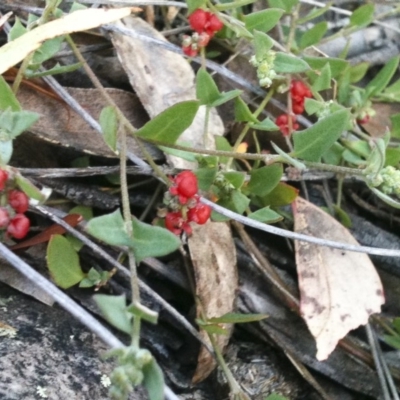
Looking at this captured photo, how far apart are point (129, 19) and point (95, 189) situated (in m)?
0.51

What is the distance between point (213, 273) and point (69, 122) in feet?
1.65

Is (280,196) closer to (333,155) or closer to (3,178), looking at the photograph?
(333,155)

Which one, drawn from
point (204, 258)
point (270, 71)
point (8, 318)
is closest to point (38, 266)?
point (8, 318)

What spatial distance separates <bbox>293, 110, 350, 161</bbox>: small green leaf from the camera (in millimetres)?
1272

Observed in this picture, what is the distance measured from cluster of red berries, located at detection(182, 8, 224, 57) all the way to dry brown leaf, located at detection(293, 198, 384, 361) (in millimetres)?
484

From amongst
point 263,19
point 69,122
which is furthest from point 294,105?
point 69,122

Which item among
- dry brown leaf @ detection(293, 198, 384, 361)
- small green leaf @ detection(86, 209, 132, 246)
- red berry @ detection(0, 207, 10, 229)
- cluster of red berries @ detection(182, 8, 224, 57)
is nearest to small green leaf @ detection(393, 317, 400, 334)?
dry brown leaf @ detection(293, 198, 384, 361)

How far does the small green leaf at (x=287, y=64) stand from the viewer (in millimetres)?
1477

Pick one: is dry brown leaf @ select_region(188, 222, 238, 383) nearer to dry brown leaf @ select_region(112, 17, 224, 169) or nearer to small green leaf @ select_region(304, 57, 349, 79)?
dry brown leaf @ select_region(112, 17, 224, 169)

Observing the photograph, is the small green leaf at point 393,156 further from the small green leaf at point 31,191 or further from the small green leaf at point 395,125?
the small green leaf at point 31,191

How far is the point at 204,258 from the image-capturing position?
1415mm

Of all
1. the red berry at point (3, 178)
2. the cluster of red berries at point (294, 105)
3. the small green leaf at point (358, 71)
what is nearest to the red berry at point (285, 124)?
the cluster of red berries at point (294, 105)

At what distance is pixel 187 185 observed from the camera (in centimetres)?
123

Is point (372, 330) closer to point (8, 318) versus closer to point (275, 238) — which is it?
point (275, 238)
